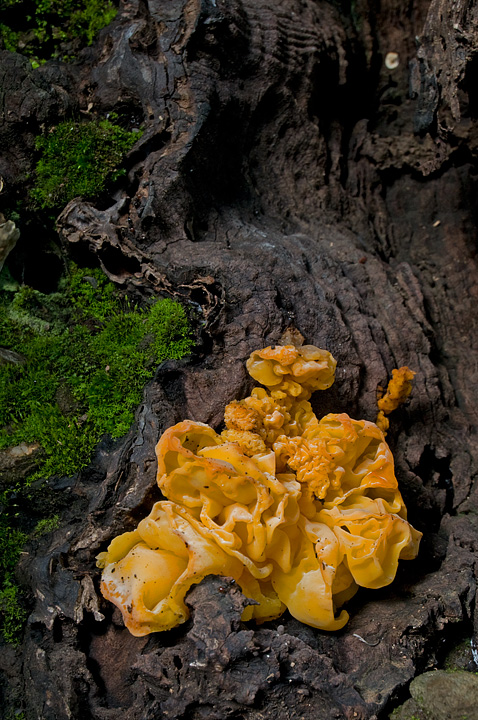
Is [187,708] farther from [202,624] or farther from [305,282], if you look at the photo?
[305,282]

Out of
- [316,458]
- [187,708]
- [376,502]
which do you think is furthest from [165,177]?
[187,708]

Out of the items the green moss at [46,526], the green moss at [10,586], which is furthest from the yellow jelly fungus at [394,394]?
the green moss at [10,586]

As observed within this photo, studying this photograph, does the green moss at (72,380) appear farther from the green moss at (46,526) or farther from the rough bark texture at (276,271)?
the rough bark texture at (276,271)

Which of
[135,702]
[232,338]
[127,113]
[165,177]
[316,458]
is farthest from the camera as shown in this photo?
[127,113]

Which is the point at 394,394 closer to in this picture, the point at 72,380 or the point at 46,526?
the point at 72,380

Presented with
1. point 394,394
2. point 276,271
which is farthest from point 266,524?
point 276,271

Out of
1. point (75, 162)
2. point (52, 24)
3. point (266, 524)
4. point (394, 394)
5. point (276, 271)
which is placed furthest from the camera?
point (52, 24)

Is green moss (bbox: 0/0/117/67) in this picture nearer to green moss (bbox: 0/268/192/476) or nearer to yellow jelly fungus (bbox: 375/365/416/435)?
green moss (bbox: 0/268/192/476)
